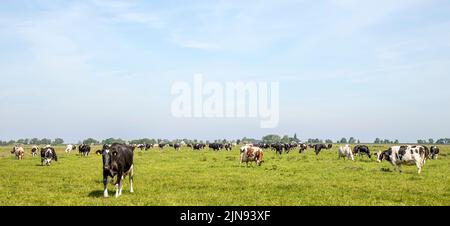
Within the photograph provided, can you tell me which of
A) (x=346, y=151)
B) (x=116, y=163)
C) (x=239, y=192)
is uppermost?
(x=116, y=163)

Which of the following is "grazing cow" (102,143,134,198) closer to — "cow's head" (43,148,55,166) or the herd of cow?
the herd of cow

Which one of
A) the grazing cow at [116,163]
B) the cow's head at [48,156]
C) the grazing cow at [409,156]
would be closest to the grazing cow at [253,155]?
the grazing cow at [409,156]

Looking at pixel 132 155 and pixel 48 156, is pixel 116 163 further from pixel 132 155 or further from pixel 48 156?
pixel 48 156

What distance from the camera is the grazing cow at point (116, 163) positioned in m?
16.8

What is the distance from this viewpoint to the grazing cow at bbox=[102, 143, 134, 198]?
1680 centimetres

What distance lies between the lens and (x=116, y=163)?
17.3 m

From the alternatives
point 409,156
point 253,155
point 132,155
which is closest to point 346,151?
point 253,155

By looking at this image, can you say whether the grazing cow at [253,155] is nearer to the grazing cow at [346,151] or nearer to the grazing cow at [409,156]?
the grazing cow at [409,156]

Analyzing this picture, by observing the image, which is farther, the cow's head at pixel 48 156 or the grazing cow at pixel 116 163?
the cow's head at pixel 48 156

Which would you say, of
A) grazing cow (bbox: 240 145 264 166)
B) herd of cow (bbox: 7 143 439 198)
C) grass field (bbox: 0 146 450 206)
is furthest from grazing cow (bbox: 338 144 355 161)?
grass field (bbox: 0 146 450 206)

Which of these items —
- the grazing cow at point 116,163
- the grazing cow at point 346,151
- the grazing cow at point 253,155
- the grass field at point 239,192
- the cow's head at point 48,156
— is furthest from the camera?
the grazing cow at point 346,151

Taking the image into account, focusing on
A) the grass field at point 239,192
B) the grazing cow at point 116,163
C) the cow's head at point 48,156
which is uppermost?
the grazing cow at point 116,163
